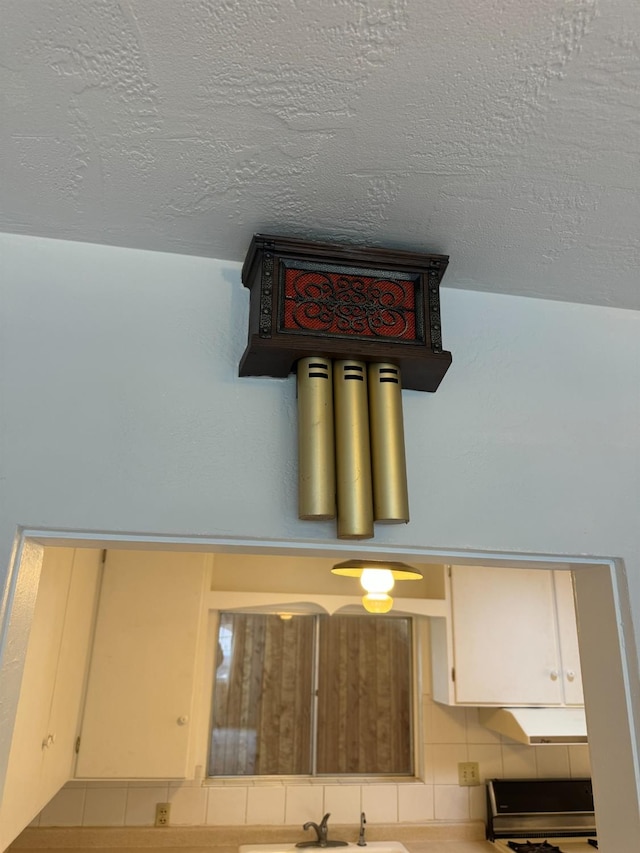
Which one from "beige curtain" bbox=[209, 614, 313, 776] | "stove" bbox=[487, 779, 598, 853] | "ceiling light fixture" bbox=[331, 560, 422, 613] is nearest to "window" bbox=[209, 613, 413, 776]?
"beige curtain" bbox=[209, 614, 313, 776]

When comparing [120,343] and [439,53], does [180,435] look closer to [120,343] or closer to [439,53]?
[120,343]

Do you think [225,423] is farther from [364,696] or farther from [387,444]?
[364,696]

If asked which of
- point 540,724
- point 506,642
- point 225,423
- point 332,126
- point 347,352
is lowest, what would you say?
point 540,724

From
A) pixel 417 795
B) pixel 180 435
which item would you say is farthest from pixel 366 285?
pixel 417 795

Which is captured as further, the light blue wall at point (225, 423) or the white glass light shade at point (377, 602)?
the white glass light shade at point (377, 602)

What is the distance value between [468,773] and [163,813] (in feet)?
5.02

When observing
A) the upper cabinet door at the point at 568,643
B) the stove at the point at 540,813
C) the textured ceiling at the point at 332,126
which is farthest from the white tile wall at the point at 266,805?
the textured ceiling at the point at 332,126

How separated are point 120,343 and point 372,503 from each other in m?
0.56

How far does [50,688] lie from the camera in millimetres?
1918

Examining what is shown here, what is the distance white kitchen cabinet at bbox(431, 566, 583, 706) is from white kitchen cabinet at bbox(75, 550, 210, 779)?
49.5 inches

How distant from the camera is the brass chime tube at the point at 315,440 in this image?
Result: 1.05 metres

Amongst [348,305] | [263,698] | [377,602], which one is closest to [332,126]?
[348,305]

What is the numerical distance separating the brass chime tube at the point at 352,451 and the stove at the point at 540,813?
8.98ft

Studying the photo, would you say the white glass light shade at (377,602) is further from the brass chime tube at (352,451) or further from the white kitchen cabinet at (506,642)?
the brass chime tube at (352,451)
